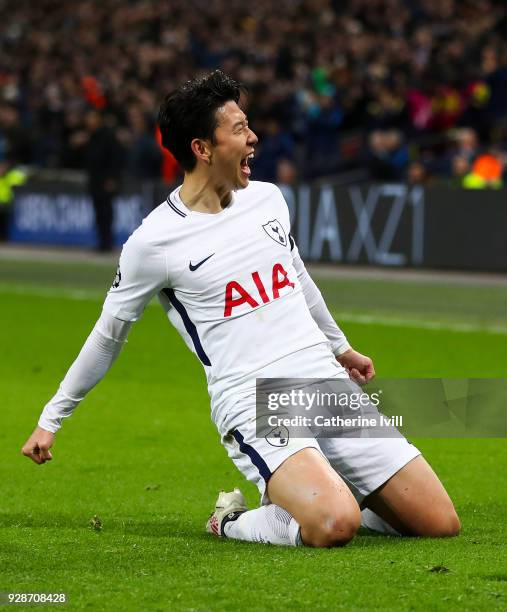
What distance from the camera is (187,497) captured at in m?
7.26

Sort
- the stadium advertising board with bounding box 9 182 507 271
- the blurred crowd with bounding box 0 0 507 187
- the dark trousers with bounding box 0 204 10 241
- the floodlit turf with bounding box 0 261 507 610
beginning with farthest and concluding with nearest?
the dark trousers with bounding box 0 204 10 241
the blurred crowd with bounding box 0 0 507 187
the stadium advertising board with bounding box 9 182 507 271
the floodlit turf with bounding box 0 261 507 610

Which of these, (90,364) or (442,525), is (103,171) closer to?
(90,364)

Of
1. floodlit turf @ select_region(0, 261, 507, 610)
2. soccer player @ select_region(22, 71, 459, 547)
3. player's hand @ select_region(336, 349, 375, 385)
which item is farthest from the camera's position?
player's hand @ select_region(336, 349, 375, 385)

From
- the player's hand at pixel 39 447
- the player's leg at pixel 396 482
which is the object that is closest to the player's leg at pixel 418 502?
the player's leg at pixel 396 482

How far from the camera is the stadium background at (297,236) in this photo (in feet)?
17.7

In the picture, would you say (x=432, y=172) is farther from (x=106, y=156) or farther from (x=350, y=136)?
(x=106, y=156)

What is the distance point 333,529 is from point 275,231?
1.34m

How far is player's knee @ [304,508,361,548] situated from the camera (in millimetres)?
5707

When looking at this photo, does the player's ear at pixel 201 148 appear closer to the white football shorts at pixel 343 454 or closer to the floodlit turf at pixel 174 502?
the white football shorts at pixel 343 454

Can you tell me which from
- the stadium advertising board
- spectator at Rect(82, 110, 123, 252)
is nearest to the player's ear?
the stadium advertising board

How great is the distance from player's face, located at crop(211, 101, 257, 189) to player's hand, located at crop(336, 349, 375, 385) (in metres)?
0.98

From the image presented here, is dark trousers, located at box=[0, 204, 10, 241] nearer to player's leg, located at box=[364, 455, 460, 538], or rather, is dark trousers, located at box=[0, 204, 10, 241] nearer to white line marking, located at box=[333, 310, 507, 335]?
white line marking, located at box=[333, 310, 507, 335]

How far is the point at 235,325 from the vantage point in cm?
602

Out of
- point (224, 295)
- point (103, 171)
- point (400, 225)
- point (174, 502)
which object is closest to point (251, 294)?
point (224, 295)
